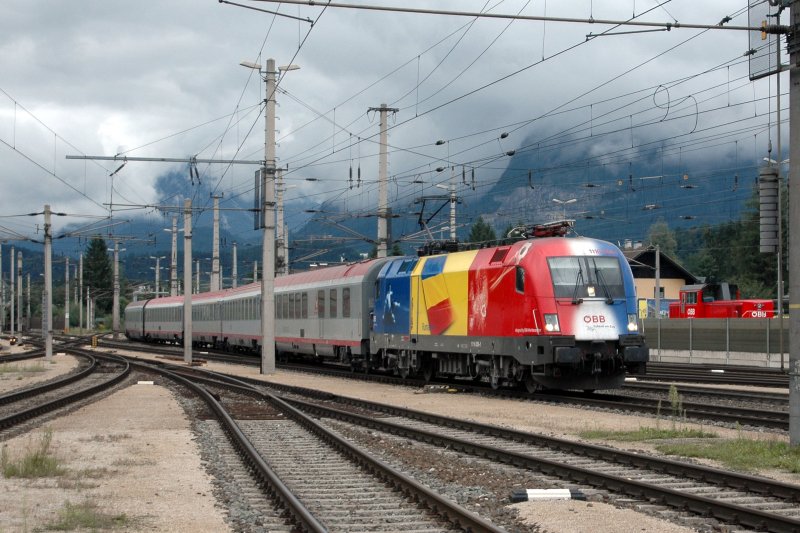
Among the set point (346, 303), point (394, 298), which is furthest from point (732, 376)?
point (346, 303)

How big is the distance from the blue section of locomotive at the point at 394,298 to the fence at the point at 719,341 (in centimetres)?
1493

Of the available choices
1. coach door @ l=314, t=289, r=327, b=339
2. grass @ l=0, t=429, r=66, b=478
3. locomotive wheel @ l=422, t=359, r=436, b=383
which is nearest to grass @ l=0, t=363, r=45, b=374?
coach door @ l=314, t=289, r=327, b=339

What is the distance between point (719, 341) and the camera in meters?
43.6

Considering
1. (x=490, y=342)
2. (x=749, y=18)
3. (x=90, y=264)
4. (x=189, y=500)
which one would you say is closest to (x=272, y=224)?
(x=490, y=342)

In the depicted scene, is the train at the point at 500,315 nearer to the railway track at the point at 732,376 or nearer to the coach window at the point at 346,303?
the coach window at the point at 346,303

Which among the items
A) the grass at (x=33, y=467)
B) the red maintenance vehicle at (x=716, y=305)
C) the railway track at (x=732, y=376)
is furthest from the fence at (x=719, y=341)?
the grass at (x=33, y=467)

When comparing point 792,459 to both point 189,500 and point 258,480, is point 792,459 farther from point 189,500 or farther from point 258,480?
point 189,500

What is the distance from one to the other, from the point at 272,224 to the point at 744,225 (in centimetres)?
8290

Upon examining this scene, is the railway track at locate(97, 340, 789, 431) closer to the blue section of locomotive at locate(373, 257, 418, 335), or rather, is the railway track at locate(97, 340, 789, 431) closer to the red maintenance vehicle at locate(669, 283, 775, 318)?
the blue section of locomotive at locate(373, 257, 418, 335)

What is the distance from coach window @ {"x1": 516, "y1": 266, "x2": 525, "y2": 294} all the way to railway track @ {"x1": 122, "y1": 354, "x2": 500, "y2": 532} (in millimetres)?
6310

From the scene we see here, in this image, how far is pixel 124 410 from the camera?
22938 mm

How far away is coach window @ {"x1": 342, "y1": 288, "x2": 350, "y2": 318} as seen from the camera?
3600 cm

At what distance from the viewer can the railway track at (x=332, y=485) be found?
31.1ft

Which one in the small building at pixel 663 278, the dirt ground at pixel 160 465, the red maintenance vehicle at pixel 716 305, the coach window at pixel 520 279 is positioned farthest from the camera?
the small building at pixel 663 278
